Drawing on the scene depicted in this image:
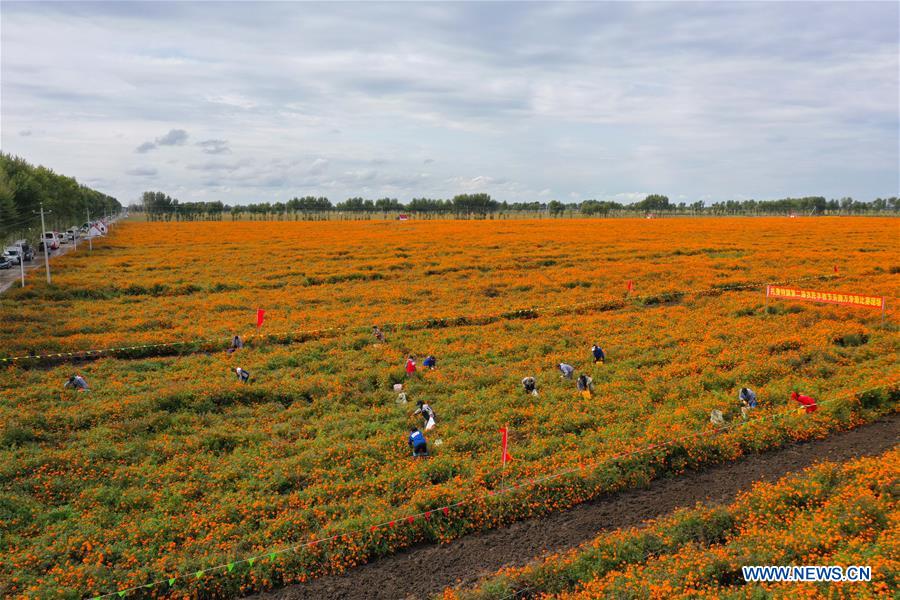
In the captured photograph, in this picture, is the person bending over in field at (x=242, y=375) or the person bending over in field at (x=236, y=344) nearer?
the person bending over in field at (x=242, y=375)

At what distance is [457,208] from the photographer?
556ft

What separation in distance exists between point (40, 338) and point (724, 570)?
89.3 ft

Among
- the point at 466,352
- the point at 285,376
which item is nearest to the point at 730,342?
the point at 466,352

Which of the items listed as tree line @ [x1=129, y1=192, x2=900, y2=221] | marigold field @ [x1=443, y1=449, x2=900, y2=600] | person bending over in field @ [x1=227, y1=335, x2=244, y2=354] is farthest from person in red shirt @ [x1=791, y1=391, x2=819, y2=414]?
tree line @ [x1=129, y1=192, x2=900, y2=221]

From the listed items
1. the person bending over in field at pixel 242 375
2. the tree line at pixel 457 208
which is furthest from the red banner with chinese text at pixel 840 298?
the tree line at pixel 457 208

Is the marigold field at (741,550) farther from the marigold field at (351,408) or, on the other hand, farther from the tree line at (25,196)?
the tree line at (25,196)

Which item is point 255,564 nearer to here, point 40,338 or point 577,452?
point 577,452

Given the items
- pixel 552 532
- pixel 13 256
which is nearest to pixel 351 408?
pixel 552 532

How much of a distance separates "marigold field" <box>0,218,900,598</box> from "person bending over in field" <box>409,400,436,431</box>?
27 cm

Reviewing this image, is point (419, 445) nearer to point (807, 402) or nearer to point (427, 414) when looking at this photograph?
point (427, 414)

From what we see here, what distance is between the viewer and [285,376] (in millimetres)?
20812

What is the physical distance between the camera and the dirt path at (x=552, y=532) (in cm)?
1086

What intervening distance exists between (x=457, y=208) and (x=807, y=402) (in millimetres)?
155825

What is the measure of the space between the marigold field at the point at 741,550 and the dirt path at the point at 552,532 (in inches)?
26.2
